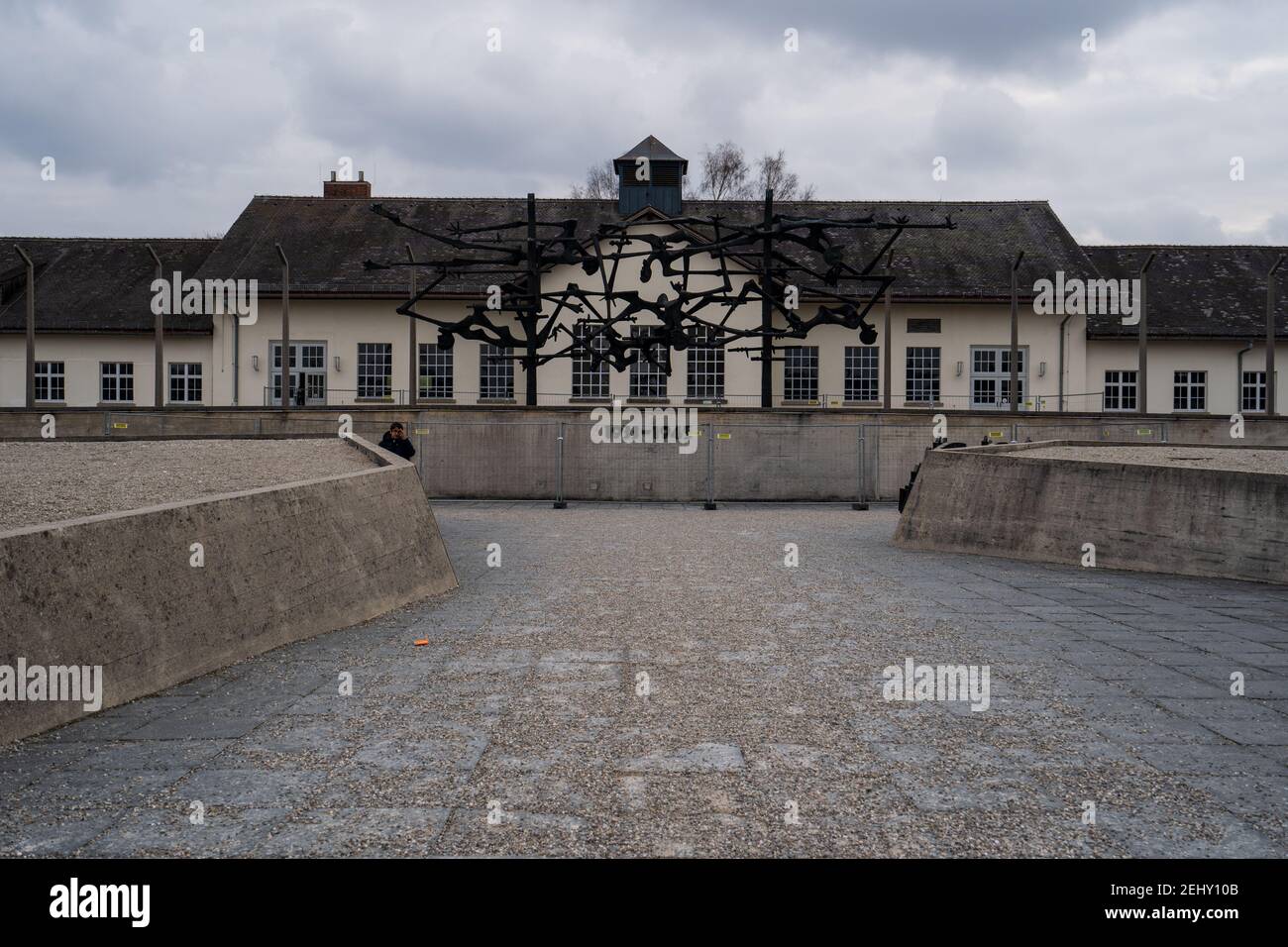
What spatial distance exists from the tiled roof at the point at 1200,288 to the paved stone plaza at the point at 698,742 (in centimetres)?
3389

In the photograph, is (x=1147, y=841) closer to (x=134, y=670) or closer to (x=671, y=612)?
(x=134, y=670)

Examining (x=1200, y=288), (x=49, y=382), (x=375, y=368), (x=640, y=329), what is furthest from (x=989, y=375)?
(x=49, y=382)

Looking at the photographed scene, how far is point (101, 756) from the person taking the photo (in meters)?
5.03

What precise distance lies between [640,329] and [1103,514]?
79.7 feet

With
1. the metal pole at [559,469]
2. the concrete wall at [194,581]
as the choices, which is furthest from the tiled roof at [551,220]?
the concrete wall at [194,581]

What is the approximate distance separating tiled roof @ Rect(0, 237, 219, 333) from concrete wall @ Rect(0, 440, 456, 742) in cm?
3377

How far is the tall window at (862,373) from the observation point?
128 feet

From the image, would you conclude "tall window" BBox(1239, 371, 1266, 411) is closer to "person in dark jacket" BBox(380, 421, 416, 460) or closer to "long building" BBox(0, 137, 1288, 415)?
"long building" BBox(0, 137, 1288, 415)

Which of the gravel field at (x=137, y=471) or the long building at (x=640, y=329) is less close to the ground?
the long building at (x=640, y=329)

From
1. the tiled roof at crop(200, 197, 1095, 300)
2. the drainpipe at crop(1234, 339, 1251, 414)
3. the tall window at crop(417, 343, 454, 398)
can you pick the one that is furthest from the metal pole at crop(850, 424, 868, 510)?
the drainpipe at crop(1234, 339, 1251, 414)

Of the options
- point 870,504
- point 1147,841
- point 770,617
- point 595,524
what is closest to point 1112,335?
point 870,504

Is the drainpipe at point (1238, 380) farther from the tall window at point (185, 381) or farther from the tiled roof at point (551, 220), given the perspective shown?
the tall window at point (185, 381)

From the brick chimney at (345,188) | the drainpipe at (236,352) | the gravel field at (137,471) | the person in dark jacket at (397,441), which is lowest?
the gravel field at (137,471)
